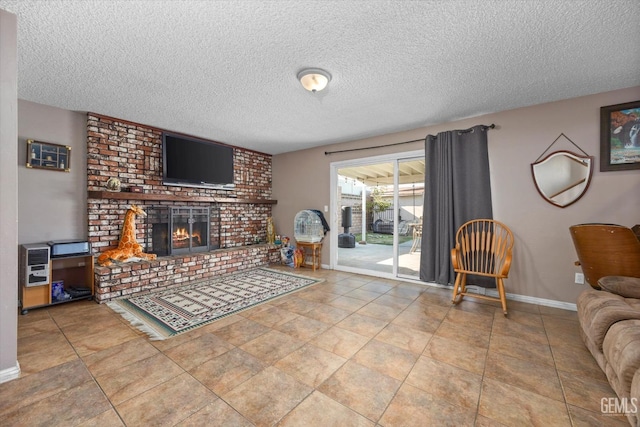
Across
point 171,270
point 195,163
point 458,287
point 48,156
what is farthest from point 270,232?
point 458,287

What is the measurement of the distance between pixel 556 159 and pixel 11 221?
5.00 meters

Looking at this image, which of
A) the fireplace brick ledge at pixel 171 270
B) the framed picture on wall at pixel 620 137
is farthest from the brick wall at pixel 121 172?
the framed picture on wall at pixel 620 137

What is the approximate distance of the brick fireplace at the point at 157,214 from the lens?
11.0 feet

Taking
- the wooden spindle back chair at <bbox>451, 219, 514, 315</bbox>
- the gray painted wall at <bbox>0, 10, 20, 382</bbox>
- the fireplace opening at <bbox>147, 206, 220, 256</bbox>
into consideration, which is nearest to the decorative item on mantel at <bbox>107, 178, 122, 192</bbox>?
the fireplace opening at <bbox>147, 206, 220, 256</bbox>

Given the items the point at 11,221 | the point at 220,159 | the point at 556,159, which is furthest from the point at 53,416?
the point at 556,159

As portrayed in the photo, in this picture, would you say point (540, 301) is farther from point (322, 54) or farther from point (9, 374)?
point (9, 374)

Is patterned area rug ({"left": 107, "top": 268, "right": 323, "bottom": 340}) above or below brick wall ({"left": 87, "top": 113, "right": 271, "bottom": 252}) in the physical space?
below

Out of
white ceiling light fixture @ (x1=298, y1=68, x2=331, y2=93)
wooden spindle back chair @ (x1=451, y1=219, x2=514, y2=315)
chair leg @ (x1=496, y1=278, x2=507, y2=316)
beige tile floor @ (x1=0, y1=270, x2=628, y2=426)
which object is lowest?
beige tile floor @ (x1=0, y1=270, x2=628, y2=426)

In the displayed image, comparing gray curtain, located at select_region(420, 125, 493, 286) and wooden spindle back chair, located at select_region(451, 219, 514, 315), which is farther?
gray curtain, located at select_region(420, 125, 493, 286)

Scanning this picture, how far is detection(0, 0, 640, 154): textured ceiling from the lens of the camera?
166cm

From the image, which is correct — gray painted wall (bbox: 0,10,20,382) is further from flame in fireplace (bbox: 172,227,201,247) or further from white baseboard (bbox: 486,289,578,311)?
white baseboard (bbox: 486,289,578,311)

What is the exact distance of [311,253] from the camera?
16.9ft

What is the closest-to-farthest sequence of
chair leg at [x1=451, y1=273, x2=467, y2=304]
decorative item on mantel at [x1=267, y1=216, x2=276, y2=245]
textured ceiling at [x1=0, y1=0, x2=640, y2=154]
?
1. textured ceiling at [x1=0, y1=0, x2=640, y2=154]
2. chair leg at [x1=451, y1=273, x2=467, y2=304]
3. decorative item on mantel at [x1=267, y1=216, x2=276, y2=245]

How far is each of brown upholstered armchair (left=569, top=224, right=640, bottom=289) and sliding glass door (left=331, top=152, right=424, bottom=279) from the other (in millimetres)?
1957
